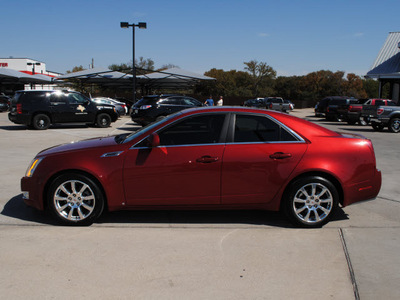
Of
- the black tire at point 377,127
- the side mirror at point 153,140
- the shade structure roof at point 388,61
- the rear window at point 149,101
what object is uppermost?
the shade structure roof at point 388,61

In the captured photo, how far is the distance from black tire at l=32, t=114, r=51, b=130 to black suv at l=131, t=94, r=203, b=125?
3.83 meters

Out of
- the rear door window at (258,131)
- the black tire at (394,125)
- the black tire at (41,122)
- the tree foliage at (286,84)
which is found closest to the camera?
the rear door window at (258,131)

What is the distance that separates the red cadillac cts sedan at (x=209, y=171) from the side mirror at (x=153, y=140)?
12 mm

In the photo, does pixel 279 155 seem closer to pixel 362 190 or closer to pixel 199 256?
pixel 362 190

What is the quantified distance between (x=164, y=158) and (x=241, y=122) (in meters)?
1.09

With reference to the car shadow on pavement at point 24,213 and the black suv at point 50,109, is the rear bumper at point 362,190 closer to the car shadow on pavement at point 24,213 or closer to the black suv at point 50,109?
the car shadow on pavement at point 24,213

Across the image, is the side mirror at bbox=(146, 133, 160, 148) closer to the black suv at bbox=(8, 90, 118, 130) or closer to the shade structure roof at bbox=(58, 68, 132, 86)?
the black suv at bbox=(8, 90, 118, 130)

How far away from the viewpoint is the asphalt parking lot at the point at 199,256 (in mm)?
3494

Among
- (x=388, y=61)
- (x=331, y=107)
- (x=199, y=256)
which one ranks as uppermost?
(x=388, y=61)

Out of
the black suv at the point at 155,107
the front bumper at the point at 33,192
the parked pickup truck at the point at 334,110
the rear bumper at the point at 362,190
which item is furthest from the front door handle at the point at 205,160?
the parked pickup truck at the point at 334,110

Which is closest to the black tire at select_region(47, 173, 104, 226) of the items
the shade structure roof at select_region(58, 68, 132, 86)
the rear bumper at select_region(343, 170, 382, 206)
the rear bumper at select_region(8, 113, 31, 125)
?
the rear bumper at select_region(343, 170, 382, 206)

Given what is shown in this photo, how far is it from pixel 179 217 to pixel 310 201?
1736mm

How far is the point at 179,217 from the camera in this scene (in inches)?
217

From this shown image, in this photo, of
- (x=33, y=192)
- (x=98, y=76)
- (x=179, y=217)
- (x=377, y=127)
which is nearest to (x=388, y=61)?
(x=377, y=127)
